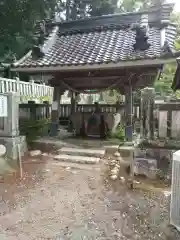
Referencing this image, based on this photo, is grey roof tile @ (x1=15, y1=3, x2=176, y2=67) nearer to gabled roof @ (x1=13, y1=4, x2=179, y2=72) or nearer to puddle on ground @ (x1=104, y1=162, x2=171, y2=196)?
gabled roof @ (x1=13, y1=4, x2=179, y2=72)

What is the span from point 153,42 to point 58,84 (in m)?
3.78

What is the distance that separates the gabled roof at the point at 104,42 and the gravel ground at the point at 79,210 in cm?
371

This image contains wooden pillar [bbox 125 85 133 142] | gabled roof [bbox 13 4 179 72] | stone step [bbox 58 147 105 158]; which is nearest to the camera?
stone step [bbox 58 147 105 158]

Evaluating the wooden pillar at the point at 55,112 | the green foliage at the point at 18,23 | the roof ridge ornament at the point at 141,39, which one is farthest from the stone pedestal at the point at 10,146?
the green foliage at the point at 18,23

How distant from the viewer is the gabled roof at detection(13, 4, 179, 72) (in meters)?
7.16

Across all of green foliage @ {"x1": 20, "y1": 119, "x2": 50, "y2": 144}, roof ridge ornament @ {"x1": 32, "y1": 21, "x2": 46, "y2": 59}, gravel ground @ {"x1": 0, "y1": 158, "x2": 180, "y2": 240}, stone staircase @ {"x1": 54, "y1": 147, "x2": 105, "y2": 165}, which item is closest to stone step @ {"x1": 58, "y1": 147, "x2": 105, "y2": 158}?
stone staircase @ {"x1": 54, "y1": 147, "x2": 105, "y2": 165}

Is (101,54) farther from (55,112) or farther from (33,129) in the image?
(33,129)

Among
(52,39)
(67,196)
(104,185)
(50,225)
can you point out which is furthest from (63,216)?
(52,39)

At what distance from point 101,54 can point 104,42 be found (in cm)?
121

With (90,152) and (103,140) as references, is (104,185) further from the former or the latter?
(103,140)

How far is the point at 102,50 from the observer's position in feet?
26.2

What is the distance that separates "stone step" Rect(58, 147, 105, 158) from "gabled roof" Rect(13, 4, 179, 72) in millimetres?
2662

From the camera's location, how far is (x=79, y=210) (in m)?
3.99

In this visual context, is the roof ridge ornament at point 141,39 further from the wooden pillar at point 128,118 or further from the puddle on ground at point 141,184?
the puddle on ground at point 141,184
